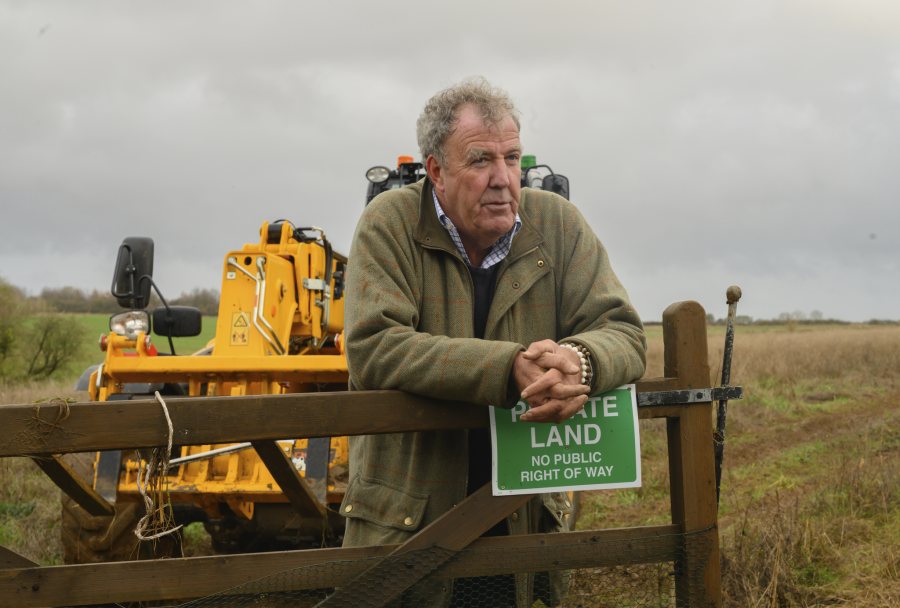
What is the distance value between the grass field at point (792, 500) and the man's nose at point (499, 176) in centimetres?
239

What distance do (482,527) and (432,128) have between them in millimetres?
1180

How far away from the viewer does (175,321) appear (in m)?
5.53

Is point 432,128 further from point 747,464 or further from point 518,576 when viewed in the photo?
point 747,464

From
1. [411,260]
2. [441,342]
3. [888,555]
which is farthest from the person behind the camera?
[888,555]

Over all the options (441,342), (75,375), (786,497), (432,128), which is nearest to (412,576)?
(441,342)

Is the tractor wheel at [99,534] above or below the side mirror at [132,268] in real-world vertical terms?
below

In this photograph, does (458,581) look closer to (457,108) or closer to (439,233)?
(439,233)

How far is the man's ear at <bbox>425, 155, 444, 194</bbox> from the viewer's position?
259 cm

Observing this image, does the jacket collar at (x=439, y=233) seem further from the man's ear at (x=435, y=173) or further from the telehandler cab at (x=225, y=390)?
the telehandler cab at (x=225, y=390)

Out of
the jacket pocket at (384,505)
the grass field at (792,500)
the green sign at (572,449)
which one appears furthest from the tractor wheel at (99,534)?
the green sign at (572,449)

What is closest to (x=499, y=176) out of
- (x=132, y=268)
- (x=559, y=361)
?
(x=559, y=361)

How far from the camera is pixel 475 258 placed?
8.50 ft

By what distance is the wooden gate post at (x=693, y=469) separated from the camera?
2539 mm

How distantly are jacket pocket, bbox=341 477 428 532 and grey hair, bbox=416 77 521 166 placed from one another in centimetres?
97
